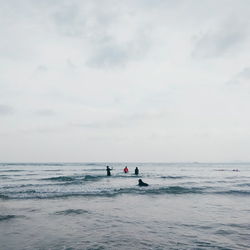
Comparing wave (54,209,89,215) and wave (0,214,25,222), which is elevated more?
wave (0,214,25,222)

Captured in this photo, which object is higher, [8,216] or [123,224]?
[8,216]

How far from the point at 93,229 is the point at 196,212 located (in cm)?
695

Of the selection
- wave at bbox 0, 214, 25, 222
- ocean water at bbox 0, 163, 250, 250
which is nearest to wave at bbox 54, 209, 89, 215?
ocean water at bbox 0, 163, 250, 250

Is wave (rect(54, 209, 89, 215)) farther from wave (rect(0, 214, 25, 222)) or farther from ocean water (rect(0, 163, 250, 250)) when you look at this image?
wave (rect(0, 214, 25, 222))

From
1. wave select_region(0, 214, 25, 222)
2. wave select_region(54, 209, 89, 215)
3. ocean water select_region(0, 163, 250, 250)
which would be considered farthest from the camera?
wave select_region(54, 209, 89, 215)

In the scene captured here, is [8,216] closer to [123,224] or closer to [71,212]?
[71,212]

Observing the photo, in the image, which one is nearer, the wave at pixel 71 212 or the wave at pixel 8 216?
the wave at pixel 8 216

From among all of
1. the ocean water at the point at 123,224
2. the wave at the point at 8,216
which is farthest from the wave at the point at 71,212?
the wave at the point at 8,216

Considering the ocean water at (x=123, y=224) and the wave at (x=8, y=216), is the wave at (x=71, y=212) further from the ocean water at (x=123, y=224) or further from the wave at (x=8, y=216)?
the wave at (x=8, y=216)

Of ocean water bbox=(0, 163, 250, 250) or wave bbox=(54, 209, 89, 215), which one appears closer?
ocean water bbox=(0, 163, 250, 250)

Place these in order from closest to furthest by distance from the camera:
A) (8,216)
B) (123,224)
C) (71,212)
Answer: (123,224)
(8,216)
(71,212)

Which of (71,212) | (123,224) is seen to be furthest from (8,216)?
(123,224)

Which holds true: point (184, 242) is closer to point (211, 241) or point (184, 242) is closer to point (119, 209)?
point (211, 241)

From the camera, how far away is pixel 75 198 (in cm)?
2167
